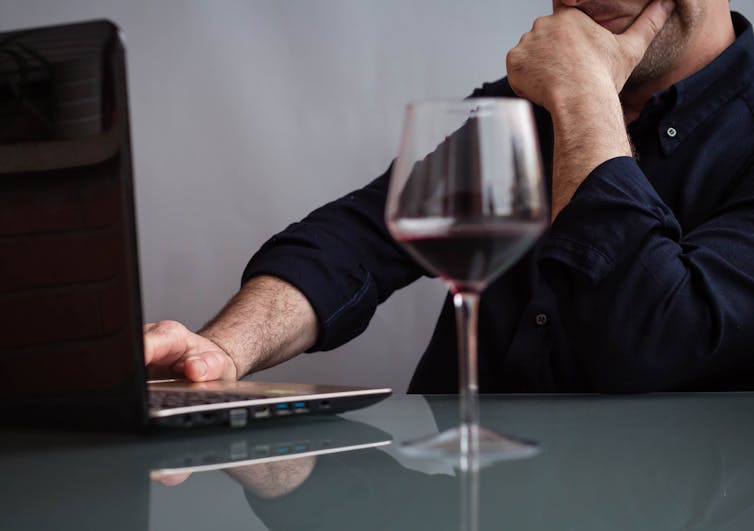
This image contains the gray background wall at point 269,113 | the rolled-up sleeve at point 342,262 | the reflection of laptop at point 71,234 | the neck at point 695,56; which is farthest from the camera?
the gray background wall at point 269,113

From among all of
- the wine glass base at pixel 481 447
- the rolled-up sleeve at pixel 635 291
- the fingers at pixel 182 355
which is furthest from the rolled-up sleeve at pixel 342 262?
the wine glass base at pixel 481 447

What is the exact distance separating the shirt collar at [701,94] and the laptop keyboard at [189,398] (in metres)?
0.96

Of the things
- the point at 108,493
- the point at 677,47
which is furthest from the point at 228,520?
the point at 677,47

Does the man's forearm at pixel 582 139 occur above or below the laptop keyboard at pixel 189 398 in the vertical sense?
above

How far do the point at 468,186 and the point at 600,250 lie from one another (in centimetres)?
66

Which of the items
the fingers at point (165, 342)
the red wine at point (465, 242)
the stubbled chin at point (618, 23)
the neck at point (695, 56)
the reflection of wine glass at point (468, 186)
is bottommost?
the fingers at point (165, 342)

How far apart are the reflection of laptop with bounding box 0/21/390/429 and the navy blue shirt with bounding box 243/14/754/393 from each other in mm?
599

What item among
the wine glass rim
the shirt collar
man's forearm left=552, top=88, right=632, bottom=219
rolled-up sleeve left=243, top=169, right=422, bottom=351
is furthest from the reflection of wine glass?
the shirt collar

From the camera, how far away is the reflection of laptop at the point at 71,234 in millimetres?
590

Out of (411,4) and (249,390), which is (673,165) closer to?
(249,390)

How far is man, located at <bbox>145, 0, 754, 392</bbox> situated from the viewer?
114 cm

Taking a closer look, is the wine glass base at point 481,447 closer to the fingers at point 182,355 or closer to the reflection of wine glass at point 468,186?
the reflection of wine glass at point 468,186

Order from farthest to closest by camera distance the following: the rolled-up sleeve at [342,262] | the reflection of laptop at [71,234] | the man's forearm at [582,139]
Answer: the rolled-up sleeve at [342,262] < the man's forearm at [582,139] < the reflection of laptop at [71,234]

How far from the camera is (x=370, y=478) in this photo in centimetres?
57
